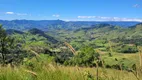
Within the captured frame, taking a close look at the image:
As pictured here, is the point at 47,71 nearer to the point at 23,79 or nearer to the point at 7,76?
the point at 23,79

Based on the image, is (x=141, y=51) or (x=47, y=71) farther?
(x=47, y=71)

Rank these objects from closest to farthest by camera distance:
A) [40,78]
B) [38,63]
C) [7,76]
A: 1. [40,78]
2. [7,76]
3. [38,63]

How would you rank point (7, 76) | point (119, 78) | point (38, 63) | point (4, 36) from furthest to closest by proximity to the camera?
point (4, 36) → point (38, 63) → point (7, 76) → point (119, 78)

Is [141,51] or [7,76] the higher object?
[141,51]

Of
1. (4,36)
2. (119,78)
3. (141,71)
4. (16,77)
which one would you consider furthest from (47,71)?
(4,36)

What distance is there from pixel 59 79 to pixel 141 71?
161 cm

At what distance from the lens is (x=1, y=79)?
17.4 feet

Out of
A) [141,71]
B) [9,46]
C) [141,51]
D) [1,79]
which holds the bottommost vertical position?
[9,46]

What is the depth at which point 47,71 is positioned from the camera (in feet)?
17.2

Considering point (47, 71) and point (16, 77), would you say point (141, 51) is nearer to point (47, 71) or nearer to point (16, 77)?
point (47, 71)

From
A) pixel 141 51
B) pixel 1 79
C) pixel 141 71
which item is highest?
pixel 141 51

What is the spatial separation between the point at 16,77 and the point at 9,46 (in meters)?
62.1

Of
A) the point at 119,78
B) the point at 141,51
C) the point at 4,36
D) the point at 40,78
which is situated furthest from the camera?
the point at 4,36

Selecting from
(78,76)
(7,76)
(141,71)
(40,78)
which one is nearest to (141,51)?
(141,71)
